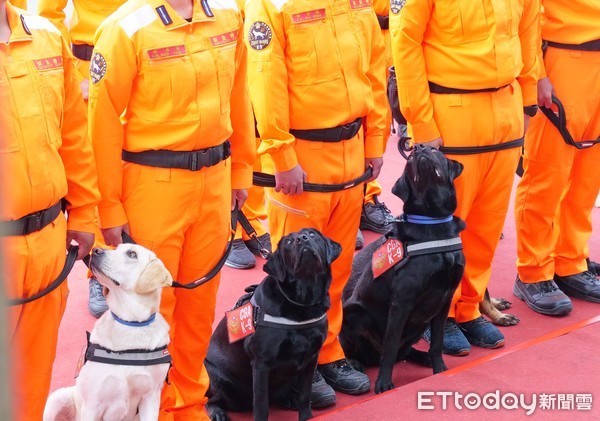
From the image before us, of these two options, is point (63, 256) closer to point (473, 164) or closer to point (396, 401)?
point (396, 401)

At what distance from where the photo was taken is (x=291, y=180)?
318 cm

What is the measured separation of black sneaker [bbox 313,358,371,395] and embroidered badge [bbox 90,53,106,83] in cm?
170

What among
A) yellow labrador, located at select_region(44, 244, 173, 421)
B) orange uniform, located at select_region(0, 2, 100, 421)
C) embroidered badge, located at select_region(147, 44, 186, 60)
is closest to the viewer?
orange uniform, located at select_region(0, 2, 100, 421)

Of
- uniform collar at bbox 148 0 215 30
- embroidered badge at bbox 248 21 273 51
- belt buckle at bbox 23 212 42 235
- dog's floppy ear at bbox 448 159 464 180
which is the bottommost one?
dog's floppy ear at bbox 448 159 464 180

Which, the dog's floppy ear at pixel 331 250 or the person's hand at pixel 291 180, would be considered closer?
the dog's floppy ear at pixel 331 250

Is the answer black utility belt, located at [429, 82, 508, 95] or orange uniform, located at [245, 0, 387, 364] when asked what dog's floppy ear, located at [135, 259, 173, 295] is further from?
black utility belt, located at [429, 82, 508, 95]

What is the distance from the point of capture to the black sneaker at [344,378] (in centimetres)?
350

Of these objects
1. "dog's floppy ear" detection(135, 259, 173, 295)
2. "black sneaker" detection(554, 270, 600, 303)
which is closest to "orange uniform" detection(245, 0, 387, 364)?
"dog's floppy ear" detection(135, 259, 173, 295)

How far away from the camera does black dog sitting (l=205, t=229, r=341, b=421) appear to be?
9.55 feet

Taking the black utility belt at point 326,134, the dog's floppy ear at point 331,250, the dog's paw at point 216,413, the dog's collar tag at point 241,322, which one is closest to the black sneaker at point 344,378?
the dog's paw at point 216,413

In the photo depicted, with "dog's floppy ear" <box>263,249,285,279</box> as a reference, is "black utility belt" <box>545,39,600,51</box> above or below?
above

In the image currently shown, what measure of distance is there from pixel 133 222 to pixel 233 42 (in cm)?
72

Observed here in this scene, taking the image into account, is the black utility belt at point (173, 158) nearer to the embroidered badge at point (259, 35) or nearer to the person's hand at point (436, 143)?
the embroidered badge at point (259, 35)

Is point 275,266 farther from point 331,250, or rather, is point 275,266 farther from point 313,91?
point 313,91
